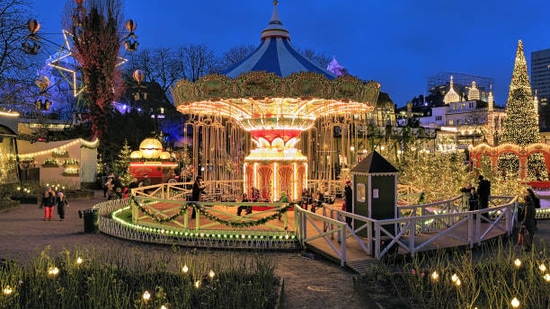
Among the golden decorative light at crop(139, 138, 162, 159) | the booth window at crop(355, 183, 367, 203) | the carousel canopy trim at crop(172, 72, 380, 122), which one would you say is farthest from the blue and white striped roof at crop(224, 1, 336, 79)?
the golden decorative light at crop(139, 138, 162, 159)

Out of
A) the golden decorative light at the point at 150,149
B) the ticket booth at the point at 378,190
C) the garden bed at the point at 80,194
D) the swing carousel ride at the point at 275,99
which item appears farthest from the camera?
the golden decorative light at the point at 150,149

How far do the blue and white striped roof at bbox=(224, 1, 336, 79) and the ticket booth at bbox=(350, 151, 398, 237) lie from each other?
175 inches

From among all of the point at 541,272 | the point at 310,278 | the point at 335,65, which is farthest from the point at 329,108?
the point at 335,65

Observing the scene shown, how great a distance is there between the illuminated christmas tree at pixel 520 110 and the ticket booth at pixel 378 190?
22.5 m

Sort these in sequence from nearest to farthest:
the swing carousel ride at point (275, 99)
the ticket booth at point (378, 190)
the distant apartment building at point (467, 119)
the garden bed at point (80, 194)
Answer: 1. the ticket booth at point (378, 190)
2. the swing carousel ride at point (275, 99)
3. the garden bed at point (80, 194)
4. the distant apartment building at point (467, 119)

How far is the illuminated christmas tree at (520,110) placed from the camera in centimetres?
2902

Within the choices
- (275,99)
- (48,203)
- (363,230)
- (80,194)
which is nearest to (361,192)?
(363,230)

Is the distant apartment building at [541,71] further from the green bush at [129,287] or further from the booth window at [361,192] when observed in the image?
the green bush at [129,287]

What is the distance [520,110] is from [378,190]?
2282 centimetres

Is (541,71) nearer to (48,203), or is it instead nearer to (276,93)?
(276,93)

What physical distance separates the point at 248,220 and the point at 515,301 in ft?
26.0

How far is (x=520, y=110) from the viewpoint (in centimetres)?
2905

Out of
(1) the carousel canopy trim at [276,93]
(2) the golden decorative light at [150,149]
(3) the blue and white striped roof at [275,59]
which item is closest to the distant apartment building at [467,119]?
(2) the golden decorative light at [150,149]

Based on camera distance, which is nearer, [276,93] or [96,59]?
[276,93]
